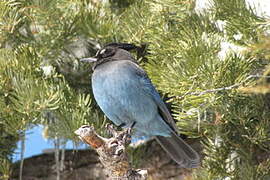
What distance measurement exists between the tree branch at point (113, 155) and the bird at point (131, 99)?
0.39 meters

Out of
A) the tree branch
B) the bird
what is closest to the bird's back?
the bird

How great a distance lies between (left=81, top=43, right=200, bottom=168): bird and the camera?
1892 millimetres

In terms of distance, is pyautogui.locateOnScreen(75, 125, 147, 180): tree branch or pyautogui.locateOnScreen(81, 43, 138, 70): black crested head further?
pyautogui.locateOnScreen(81, 43, 138, 70): black crested head

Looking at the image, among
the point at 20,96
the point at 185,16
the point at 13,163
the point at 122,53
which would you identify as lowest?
the point at 13,163

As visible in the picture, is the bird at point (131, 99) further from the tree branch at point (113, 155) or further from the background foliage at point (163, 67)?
the tree branch at point (113, 155)

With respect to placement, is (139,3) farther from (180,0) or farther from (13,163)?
(13,163)

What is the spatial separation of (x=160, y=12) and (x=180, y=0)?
0.29 ft

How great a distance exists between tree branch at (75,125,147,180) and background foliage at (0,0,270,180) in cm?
30

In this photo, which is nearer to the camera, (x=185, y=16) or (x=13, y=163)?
(x=185, y=16)

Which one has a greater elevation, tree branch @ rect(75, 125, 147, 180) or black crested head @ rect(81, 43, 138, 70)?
black crested head @ rect(81, 43, 138, 70)

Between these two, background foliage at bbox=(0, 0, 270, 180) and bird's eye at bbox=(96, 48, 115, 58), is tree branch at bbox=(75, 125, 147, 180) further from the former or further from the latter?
bird's eye at bbox=(96, 48, 115, 58)

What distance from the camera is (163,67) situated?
1.91 m

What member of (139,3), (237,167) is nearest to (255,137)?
(237,167)

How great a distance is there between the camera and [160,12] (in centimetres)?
207
